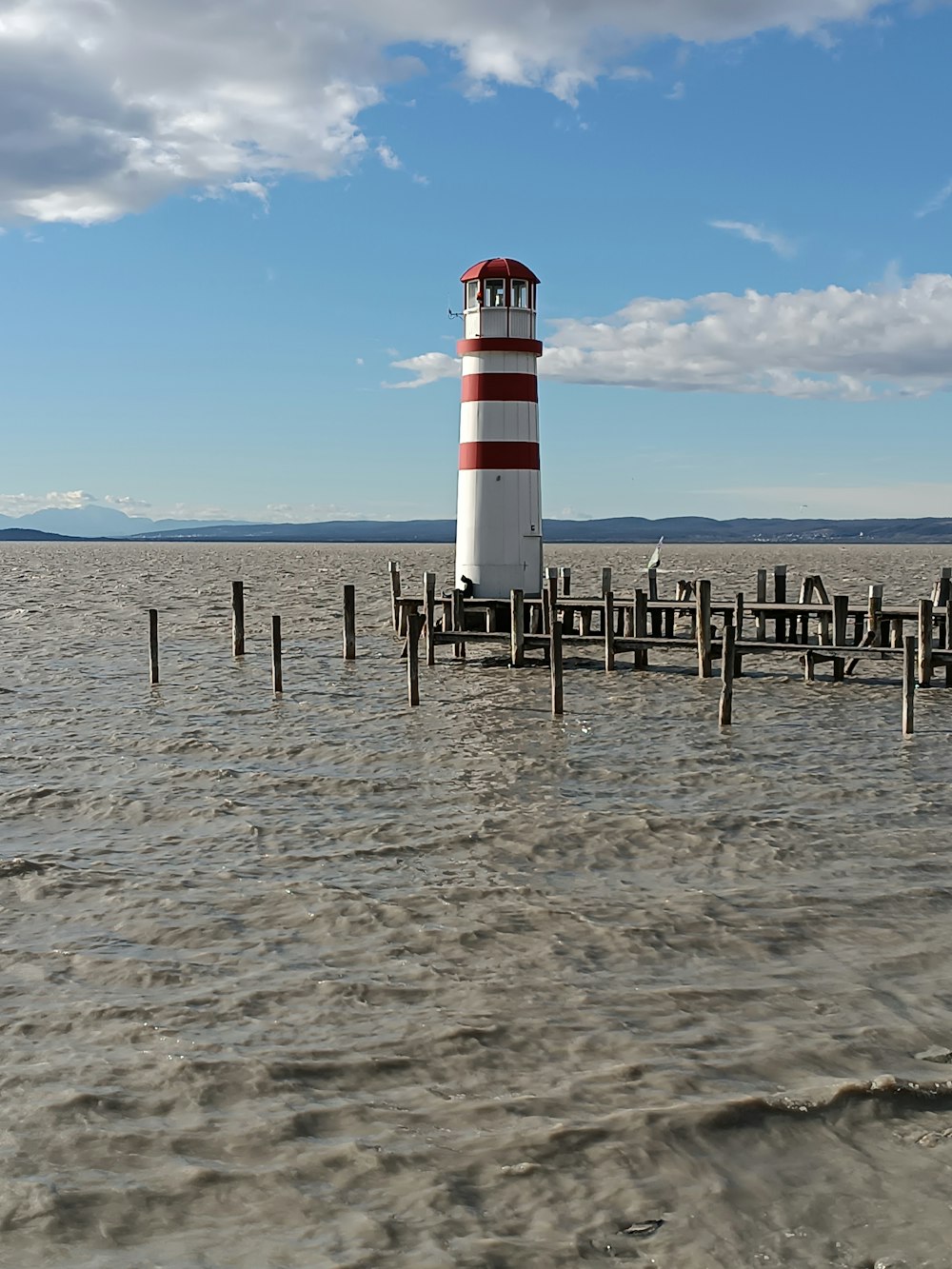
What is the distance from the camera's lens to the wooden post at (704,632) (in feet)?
85.1

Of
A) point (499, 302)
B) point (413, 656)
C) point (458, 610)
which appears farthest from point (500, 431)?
point (413, 656)

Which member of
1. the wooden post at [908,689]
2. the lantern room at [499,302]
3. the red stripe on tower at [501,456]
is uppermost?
the lantern room at [499,302]

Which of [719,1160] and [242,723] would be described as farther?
[242,723]

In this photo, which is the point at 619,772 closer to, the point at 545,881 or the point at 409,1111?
the point at 545,881

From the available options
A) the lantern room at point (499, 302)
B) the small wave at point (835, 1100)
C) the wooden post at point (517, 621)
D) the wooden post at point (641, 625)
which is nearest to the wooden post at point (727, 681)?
the wooden post at point (517, 621)

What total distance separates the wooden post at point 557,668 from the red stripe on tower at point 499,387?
8553mm

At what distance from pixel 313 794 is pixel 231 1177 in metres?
9.35

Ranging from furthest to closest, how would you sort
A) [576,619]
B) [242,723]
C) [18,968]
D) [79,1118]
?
[576,619]
[242,723]
[18,968]
[79,1118]

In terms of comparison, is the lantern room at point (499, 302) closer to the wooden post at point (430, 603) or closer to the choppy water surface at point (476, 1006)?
the wooden post at point (430, 603)

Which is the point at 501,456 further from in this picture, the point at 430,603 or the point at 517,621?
the point at 517,621

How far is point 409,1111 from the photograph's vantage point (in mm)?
7785

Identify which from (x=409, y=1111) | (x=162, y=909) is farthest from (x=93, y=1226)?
(x=162, y=909)

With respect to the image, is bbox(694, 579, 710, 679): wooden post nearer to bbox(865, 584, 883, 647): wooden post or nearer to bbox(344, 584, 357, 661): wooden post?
bbox(865, 584, 883, 647): wooden post

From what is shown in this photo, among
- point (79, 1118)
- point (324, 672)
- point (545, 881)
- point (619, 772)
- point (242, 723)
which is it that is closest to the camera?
point (79, 1118)
